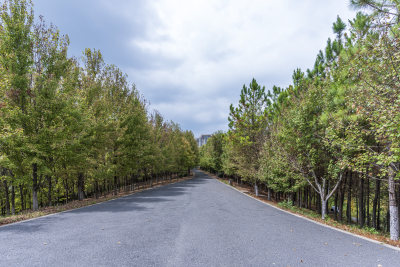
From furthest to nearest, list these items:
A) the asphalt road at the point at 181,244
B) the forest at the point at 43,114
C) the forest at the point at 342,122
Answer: the forest at the point at 43,114 → the forest at the point at 342,122 → the asphalt road at the point at 181,244

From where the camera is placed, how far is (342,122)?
938 cm

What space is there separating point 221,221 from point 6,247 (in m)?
7.31

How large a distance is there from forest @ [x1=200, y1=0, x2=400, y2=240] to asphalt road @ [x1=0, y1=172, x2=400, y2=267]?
335cm

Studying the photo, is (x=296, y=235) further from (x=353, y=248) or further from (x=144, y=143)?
(x=144, y=143)

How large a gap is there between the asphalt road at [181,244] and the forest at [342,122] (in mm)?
3346

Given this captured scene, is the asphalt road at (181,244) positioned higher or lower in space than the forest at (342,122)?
lower

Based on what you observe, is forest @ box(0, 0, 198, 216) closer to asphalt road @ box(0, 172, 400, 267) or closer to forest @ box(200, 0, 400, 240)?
asphalt road @ box(0, 172, 400, 267)

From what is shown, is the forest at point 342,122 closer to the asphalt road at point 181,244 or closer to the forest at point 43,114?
the asphalt road at point 181,244

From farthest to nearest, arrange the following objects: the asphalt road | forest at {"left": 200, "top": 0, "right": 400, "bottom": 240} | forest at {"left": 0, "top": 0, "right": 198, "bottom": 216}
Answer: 1. forest at {"left": 0, "top": 0, "right": 198, "bottom": 216}
2. forest at {"left": 200, "top": 0, "right": 400, "bottom": 240}
3. the asphalt road

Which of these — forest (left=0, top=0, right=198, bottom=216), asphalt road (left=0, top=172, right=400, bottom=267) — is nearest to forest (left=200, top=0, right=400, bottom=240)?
asphalt road (left=0, top=172, right=400, bottom=267)

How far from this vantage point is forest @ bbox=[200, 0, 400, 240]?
6.42 metres

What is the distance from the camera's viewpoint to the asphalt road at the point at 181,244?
465cm

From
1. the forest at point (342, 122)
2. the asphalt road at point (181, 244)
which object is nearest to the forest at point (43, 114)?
the asphalt road at point (181, 244)

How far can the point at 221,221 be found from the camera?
28.3 ft
